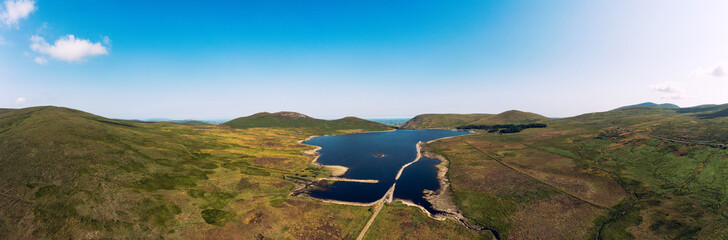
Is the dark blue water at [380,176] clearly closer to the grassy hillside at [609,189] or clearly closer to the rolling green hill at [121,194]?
the rolling green hill at [121,194]

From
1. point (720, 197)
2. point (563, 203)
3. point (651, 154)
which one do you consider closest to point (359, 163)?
point (563, 203)

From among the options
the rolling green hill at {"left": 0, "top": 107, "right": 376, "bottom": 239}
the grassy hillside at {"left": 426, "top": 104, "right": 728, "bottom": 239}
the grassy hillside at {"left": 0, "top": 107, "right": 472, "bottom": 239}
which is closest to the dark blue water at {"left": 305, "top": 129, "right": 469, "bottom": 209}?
the grassy hillside at {"left": 0, "top": 107, "right": 472, "bottom": 239}

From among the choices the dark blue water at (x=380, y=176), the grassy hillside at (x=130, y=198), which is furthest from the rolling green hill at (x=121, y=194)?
the dark blue water at (x=380, y=176)

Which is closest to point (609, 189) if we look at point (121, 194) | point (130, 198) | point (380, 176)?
point (380, 176)

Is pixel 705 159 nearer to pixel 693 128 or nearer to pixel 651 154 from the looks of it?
pixel 651 154

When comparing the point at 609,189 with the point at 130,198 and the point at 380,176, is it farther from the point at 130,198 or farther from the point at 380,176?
the point at 130,198

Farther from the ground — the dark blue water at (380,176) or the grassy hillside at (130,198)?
the grassy hillside at (130,198)
